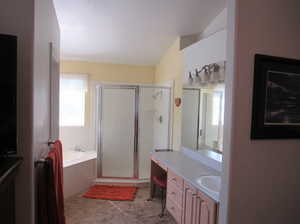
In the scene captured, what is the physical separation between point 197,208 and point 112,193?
1782 mm

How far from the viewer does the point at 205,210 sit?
5.36ft

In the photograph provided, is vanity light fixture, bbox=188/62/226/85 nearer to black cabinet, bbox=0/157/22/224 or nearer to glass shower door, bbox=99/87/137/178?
glass shower door, bbox=99/87/137/178

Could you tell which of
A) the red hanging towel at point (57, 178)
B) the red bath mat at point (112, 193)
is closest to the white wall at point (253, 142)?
the red hanging towel at point (57, 178)

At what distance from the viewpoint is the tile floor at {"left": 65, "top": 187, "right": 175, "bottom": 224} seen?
2.46 metres

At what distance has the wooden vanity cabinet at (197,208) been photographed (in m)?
1.55

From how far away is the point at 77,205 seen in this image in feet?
9.14

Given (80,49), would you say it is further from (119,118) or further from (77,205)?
(77,205)

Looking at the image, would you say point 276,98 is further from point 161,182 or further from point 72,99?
point 72,99

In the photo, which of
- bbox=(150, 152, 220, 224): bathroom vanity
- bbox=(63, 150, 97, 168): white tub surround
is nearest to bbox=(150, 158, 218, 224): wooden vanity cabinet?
bbox=(150, 152, 220, 224): bathroom vanity

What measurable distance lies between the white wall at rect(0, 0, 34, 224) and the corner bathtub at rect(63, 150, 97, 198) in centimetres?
182

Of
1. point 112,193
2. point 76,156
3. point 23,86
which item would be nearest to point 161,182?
point 112,193

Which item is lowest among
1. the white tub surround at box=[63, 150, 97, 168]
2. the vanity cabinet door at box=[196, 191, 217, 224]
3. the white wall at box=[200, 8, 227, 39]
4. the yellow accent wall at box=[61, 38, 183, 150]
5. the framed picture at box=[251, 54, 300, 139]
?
the white tub surround at box=[63, 150, 97, 168]

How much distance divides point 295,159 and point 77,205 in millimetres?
2656

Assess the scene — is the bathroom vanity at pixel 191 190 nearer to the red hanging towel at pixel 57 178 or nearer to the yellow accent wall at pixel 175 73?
the yellow accent wall at pixel 175 73
